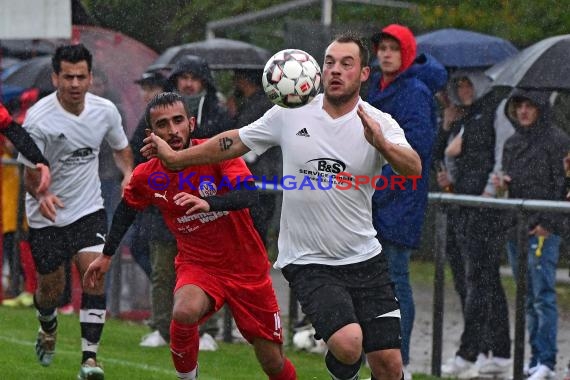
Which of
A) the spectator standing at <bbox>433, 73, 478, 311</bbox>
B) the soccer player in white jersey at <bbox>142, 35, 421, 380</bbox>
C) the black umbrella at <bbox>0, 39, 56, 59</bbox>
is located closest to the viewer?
the soccer player in white jersey at <bbox>142, 35, 421, 380</bbox>

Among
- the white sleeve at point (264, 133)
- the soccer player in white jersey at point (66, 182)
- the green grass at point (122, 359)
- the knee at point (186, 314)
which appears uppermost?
the white sleeve at point (264, 133)

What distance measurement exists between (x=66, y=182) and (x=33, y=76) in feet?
20.1

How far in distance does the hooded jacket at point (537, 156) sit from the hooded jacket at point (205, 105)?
96.0 inches

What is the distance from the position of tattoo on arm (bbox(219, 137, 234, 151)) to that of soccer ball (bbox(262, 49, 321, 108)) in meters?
0.38

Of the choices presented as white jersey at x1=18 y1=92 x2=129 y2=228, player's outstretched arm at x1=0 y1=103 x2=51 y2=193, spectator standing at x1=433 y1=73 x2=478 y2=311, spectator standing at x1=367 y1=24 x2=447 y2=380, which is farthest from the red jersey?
spectator standing at x1=433 y1=73 x2=478 y2=311

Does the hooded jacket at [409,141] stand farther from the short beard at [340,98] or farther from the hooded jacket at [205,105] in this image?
the hooded jacket at [205,105]

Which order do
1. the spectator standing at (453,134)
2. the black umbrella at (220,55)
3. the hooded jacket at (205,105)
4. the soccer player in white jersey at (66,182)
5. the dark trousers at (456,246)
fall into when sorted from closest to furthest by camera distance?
the soccer player in white jersey at (66,182) → the dark trousers at (456,246) → the spectator standing at (453,134) → the hooded jacket at (205,105) → the black umbrella at (220,55)

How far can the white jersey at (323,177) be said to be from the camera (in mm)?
8156

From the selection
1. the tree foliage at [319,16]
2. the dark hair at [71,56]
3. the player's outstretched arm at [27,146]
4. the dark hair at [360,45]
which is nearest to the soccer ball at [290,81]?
the dark hair at [360,45]

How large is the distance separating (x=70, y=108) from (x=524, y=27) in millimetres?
7333

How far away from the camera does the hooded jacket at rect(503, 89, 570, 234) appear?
1073cm

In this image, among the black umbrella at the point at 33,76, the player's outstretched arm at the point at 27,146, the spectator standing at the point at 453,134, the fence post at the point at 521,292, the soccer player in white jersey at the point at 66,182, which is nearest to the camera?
the fence post at the point at 521,292

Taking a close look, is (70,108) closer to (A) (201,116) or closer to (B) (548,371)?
(A) (201,116)

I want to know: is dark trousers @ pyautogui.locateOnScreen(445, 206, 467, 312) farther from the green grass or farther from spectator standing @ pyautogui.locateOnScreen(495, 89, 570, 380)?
the green grass
